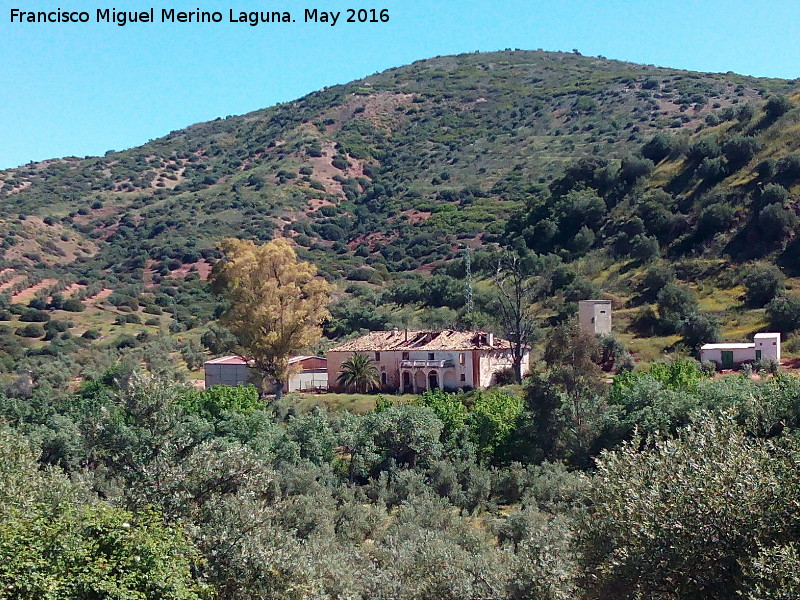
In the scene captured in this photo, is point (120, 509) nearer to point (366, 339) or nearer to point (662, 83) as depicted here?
point (366, 339)

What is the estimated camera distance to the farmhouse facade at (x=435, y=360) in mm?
49594

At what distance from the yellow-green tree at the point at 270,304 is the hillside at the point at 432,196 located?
53.5ft

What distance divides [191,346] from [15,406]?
23.2 metres

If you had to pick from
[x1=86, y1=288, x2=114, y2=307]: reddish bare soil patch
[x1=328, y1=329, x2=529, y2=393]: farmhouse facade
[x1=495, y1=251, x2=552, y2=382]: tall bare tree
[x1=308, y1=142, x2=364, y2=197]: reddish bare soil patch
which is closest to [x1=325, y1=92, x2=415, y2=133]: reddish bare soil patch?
[x1=308, y1=142, x2=364, y2=197]: reddish bare soil patch

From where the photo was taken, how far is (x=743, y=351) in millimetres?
45812

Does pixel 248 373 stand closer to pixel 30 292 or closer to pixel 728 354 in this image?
pixel 728 354

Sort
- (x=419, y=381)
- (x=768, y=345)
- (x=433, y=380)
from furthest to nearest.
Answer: (x=419, y=381)
(x=433, y=380)
(x=768, y=345)

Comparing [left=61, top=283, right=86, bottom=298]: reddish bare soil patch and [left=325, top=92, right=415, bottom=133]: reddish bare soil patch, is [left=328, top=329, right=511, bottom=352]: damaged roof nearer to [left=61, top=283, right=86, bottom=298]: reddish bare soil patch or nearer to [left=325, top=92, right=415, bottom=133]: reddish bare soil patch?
[left=61, top=283, right=86, bottom=298]: reddish bare soil patch

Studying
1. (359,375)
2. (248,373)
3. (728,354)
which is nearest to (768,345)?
(728,354)

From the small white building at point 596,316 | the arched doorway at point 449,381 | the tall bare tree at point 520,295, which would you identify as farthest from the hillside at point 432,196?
the arched doorway at point 449,381

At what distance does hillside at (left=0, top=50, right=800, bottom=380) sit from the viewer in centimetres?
6525

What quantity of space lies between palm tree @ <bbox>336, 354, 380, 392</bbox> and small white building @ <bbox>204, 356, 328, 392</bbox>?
11.3 ft

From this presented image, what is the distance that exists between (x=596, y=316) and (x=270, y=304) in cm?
1818

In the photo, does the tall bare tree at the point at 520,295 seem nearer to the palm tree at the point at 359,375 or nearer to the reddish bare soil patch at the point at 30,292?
the palm tree at the point at 359,375
